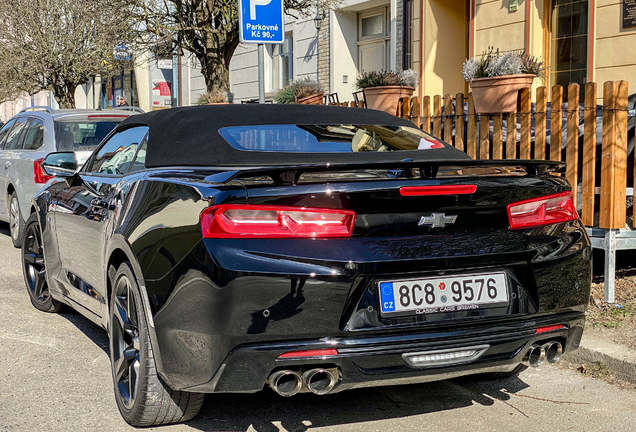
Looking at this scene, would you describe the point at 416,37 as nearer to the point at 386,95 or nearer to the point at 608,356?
the point at 386,95

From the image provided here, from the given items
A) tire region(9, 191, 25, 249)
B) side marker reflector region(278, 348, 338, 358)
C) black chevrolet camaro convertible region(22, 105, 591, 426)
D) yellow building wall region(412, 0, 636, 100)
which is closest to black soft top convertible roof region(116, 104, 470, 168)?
black chevrolet camaro convertible region(22, 105, 591, 426)

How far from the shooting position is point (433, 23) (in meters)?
14.4

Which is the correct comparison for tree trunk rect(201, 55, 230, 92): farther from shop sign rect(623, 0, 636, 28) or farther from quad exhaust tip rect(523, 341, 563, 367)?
quad exhaust tip rect(523, 341, 563, 367)

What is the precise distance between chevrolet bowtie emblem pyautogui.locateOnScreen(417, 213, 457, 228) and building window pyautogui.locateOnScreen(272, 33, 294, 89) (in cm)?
1746

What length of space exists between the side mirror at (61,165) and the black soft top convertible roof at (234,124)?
1.68ft

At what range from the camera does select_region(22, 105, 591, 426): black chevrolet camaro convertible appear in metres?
2.89

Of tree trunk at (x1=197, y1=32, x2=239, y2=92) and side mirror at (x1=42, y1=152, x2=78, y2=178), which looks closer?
side mirror at (x1=42, y1=152, x2=78, y2=178)

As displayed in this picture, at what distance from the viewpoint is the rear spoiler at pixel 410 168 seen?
2.96 meters

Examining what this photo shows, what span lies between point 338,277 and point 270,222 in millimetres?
326

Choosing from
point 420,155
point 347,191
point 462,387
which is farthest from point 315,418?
point 420,155

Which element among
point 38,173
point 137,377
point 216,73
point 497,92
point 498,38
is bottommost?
point 137,377

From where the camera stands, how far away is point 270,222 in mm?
2906

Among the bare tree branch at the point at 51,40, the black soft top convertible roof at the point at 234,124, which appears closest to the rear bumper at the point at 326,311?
the black soft top convertible roof at the point at 234,124

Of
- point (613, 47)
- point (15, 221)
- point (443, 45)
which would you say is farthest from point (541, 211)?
point (443, 45)
